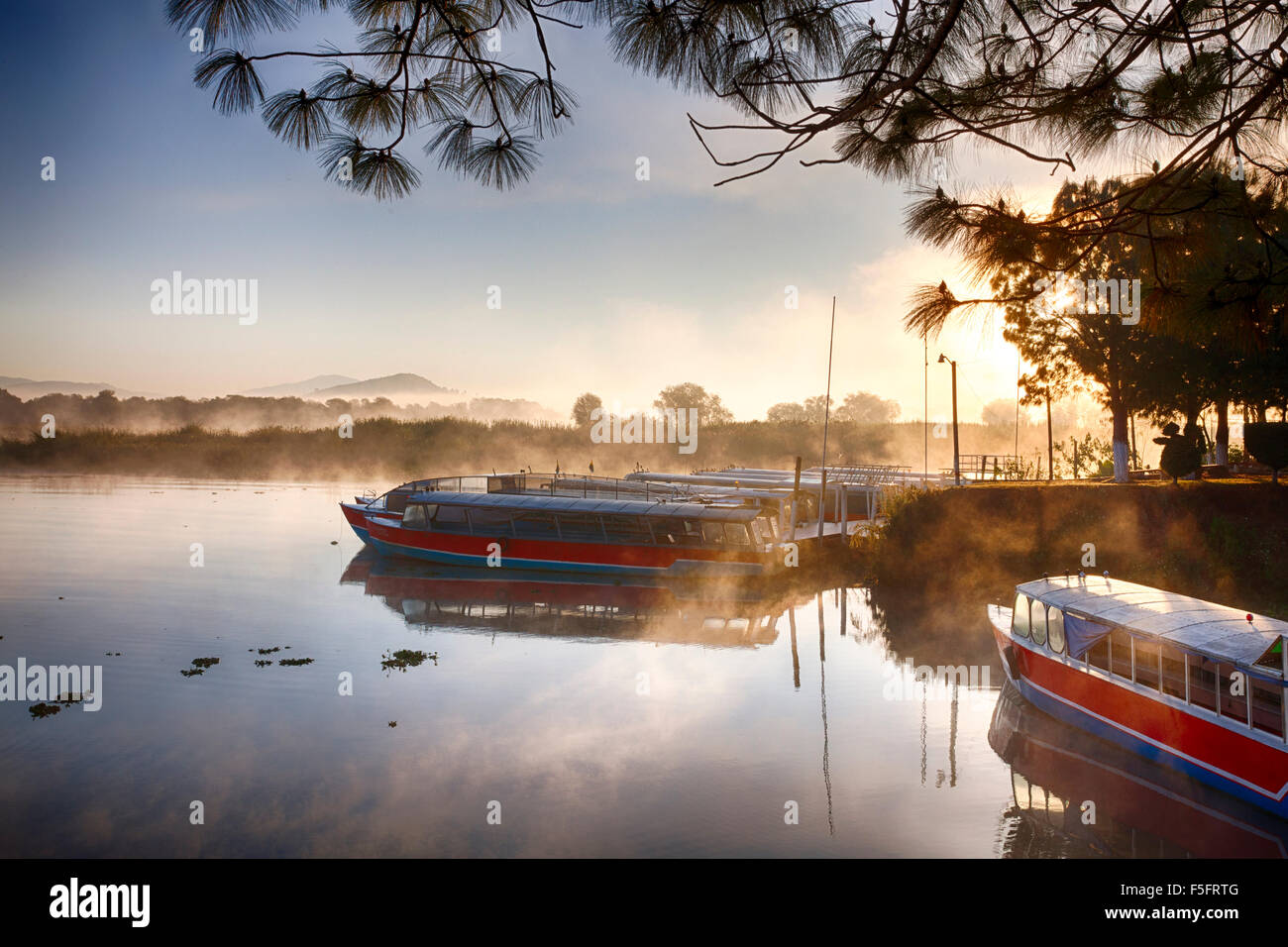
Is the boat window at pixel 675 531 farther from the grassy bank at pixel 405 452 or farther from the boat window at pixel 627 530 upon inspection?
the grassy bank at pixel 405 452

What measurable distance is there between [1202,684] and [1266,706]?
1.40 metres

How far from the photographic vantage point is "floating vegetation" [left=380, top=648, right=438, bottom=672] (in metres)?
20.9

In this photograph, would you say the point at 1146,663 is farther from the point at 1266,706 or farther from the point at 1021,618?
the point at 1021,618

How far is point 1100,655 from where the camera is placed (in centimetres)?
1521

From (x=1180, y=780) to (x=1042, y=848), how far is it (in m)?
3.81

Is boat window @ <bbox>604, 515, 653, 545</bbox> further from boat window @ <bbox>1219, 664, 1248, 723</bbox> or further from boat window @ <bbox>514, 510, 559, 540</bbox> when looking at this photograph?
boat window @ <bbox>1219, 664, 1248, 723</bbox>

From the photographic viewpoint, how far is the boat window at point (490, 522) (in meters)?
37.4

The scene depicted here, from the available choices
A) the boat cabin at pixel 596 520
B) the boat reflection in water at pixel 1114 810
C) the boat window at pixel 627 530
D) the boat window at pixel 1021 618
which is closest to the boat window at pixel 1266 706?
the boat reflection in water at pixel 1114 810

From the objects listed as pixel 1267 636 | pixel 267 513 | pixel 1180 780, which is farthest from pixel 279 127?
pixel 267 513

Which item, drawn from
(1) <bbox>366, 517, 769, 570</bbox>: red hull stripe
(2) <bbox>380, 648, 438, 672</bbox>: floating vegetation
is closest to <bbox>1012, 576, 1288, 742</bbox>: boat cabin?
(2) <bbox>380, 648, 438, 672</bbox>: floating vegetation

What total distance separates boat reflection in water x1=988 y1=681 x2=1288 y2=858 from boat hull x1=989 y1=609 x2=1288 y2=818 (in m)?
0.38

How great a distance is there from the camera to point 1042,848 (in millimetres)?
11680

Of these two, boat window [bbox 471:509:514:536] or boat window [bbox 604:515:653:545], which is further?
boat window [bbox 471:509:514:536]
